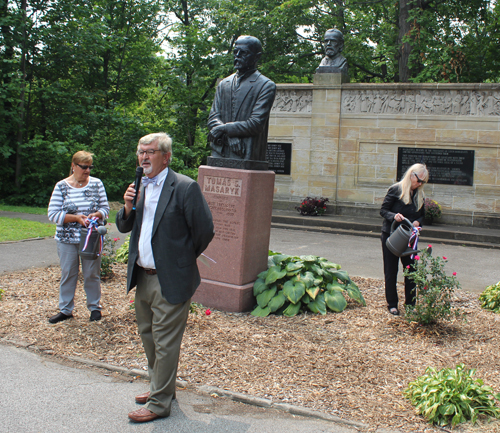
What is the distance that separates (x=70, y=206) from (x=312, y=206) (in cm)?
1037

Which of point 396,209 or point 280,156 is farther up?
point 280,156

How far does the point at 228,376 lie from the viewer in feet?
14.4

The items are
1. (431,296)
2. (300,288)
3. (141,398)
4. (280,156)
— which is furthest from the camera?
(280,156)

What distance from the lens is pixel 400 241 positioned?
587cm

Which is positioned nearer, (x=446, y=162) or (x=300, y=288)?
(x=300, y=288)

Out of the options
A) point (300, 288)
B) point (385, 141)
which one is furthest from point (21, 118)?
point (300, 288)

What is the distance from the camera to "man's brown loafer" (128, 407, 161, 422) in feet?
11.6

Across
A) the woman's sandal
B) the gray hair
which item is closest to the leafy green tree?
the woman's sandal

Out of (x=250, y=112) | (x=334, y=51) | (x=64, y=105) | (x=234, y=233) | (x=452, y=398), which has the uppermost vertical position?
(x=334, y=51)

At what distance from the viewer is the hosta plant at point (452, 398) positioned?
3.60 m

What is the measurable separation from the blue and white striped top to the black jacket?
331 cm

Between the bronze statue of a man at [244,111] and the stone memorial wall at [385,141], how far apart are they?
9300mm

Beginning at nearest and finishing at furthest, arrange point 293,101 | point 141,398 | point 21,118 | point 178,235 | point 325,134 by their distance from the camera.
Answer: point 178,235, point 141,398, point 325,134, point 293,101, point 21,118

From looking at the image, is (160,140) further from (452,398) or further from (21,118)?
(21,118)
